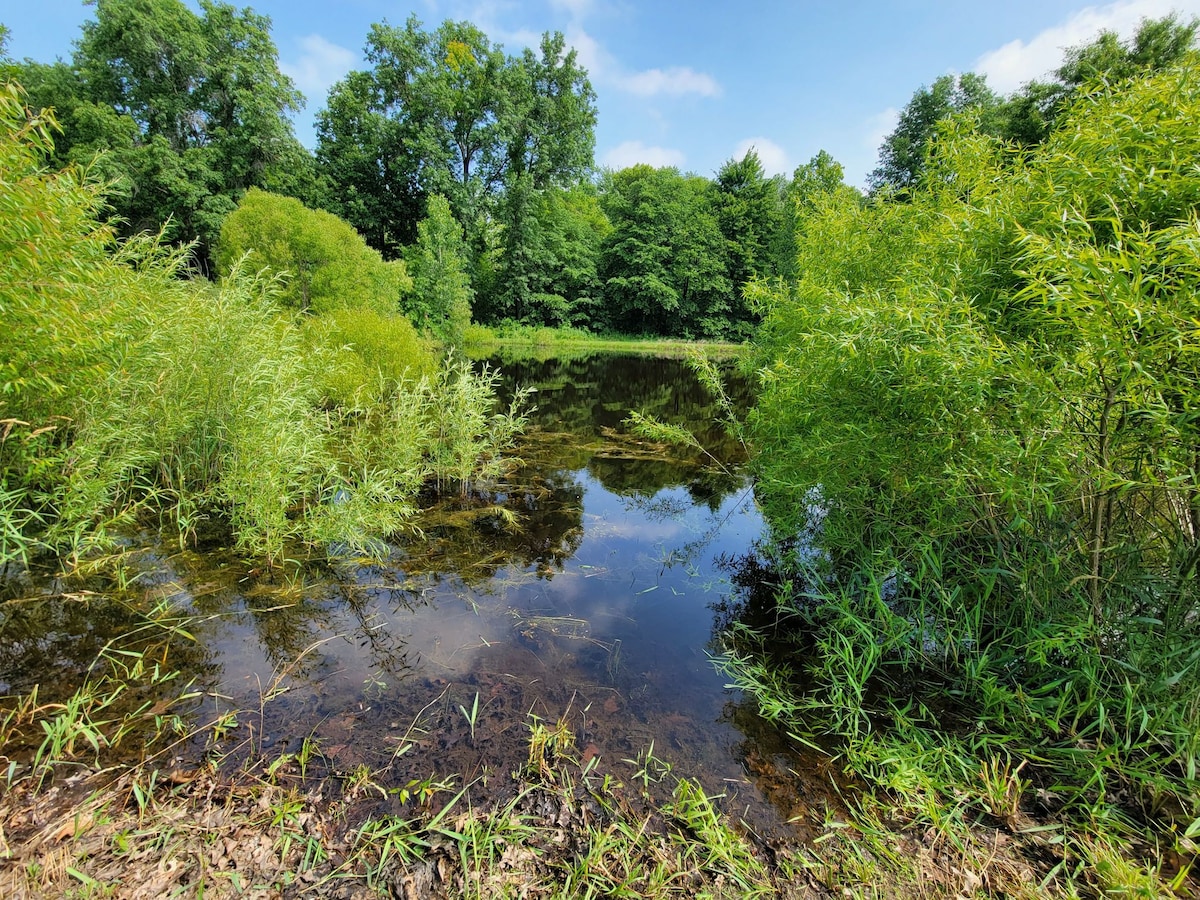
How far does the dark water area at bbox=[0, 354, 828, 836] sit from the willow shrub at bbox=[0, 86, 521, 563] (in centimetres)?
60

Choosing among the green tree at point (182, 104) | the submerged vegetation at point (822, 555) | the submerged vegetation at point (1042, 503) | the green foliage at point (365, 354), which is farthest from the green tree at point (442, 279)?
the submerged vegetation at point (1042, 503)

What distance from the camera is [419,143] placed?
27641mm

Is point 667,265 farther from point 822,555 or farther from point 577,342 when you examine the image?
point 822,555

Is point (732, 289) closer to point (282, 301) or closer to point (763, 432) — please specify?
point (282, 301)

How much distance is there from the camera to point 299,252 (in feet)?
46.5

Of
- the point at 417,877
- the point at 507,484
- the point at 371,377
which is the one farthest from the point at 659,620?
the point at 371,377

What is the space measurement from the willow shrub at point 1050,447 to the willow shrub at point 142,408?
15.2 ft

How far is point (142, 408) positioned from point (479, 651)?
368 centimetres

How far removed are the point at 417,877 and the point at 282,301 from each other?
15.8 m

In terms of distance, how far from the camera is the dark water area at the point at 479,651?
9.40ft

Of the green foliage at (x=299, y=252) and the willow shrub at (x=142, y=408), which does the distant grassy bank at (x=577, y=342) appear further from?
the willow shrub at (x=142, y=408)

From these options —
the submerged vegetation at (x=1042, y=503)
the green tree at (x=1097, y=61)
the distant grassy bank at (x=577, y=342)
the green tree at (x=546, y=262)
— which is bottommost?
the submerged vegetation at (x=1042, y=503)

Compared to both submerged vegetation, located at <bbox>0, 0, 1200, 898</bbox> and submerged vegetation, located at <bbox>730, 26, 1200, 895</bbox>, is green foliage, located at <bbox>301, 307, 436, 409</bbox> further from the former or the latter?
submerged vegetation, located at <bbox>730, 26, 1200, 895</bbox>

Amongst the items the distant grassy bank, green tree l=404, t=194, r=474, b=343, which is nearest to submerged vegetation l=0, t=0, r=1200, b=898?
green tree l=404, t=194, r=474, b=343
